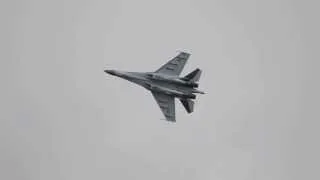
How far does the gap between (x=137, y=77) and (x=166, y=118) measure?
1300cm

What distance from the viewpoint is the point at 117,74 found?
196 m

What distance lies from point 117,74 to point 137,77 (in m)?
6.01

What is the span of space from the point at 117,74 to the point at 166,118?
17.1m

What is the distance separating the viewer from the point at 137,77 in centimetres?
19962

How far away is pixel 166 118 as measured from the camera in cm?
19900
